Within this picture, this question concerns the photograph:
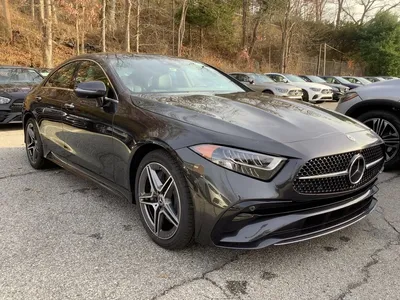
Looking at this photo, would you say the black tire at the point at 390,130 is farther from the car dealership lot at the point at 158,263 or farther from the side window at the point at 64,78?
the side window at the point at 64,78

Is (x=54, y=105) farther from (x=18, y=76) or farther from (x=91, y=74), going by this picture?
(x=18, y=76)

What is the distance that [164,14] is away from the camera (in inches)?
1072

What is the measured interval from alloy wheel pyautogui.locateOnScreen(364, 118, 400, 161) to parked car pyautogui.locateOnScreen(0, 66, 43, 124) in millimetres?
7076

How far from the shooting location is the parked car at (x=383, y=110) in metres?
4.80

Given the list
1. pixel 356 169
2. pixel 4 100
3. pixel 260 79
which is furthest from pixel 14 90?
pixel 260 79

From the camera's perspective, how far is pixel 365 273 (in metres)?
2.46

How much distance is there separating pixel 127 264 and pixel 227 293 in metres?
0.74

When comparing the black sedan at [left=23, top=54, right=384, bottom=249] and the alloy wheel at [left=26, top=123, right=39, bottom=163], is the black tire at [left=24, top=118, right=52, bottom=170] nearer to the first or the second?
the alloy wheel at [left=26, top=123, right=39, bottom=163]

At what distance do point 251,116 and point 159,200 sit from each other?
0.92 meters

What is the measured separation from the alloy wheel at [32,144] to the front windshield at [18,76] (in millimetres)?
4604

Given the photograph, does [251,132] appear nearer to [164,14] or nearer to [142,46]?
[142,46]

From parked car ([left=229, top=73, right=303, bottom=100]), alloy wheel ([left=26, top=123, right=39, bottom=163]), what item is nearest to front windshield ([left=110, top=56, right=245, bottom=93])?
alloy wheel ([left=26, top=123, right=39, bottom=163])

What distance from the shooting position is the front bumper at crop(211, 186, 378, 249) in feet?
7.40

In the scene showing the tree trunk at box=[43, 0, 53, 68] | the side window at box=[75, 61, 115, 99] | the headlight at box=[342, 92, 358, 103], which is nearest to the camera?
the side window at box=[75, 61, 115, 99]
